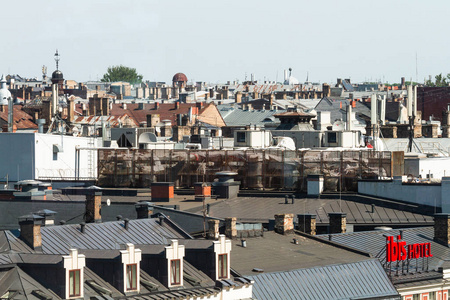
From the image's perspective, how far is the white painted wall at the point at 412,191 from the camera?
2872 inches

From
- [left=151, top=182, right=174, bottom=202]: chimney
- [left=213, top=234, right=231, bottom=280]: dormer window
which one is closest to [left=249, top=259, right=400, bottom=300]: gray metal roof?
[left=213, top=234, right=231, bottom=280]: dormer window

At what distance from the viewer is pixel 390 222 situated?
2724 inches

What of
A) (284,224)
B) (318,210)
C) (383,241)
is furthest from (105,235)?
(318,210)

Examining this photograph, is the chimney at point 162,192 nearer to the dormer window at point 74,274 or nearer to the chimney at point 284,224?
the chimney at point 284,224

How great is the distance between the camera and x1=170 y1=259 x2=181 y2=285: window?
1793 inches

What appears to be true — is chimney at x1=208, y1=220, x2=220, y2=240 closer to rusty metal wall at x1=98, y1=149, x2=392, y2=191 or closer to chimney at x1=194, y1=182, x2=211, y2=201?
chimney at x1=194, y1=182, x2=211, y2=201

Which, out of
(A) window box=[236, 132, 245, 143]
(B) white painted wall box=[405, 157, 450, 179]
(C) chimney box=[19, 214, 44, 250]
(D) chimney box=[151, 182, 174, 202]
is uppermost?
(A) window box=[236, 132, 245, 143]

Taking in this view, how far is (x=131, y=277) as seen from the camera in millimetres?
44156

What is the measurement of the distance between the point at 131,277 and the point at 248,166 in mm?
37852

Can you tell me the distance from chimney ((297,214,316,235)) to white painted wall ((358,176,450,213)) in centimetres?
1035

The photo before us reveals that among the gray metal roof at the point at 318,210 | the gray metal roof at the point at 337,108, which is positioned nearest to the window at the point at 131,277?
the gray metal roof at the point at 318,210

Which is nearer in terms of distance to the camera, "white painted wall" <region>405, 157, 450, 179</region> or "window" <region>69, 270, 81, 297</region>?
"window" <region>69, 270, 81, 297</region>

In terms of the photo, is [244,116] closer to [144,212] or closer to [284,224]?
[284,224]

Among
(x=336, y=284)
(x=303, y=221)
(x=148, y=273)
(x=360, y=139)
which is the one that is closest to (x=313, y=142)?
(x=360, y=139)
